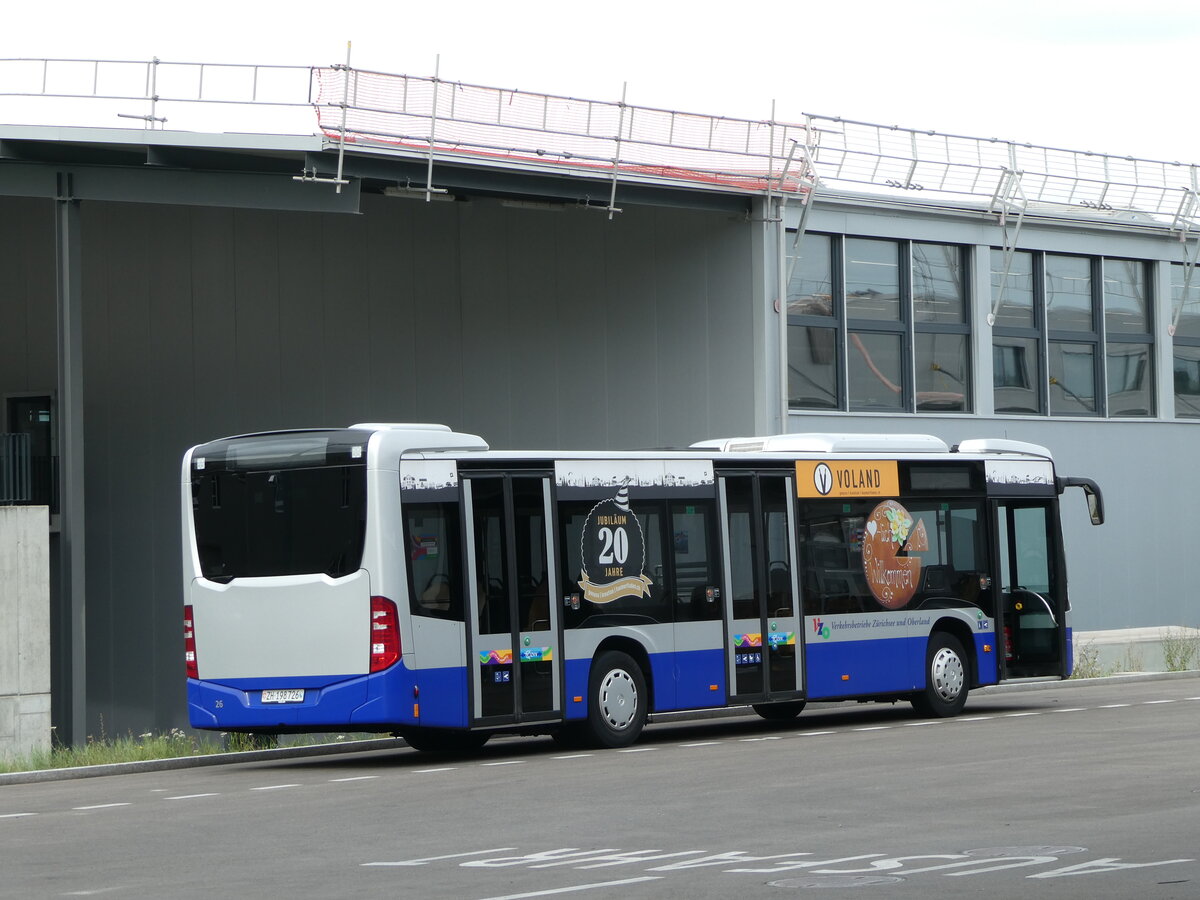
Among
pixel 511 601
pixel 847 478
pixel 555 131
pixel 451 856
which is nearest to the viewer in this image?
pixel 451 856

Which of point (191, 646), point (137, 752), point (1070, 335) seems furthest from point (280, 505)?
point (1070, 335)

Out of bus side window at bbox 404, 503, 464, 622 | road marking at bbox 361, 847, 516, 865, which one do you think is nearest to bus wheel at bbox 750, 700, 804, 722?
bus side window at bbox 404, 503, 464, 622

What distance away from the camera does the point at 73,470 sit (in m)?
23.3

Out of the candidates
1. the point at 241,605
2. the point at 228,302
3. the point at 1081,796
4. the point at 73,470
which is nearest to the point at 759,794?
the point at 1081,796

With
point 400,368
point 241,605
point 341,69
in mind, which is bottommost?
point 241,605

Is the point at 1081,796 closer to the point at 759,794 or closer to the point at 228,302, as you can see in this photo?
the point at 759,794

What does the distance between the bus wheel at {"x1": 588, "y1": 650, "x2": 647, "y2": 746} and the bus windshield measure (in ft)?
9.24

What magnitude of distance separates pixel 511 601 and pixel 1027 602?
7526mm

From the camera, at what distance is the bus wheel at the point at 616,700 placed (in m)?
17.9

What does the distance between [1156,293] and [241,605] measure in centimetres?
2145

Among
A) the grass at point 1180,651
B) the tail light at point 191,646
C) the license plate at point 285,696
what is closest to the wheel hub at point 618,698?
the license plate at point 285,696

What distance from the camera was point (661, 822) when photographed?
12008 mm

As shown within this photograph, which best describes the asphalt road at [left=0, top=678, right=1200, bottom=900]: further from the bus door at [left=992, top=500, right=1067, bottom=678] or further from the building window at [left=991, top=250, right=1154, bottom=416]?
the building window at [left=991, top=250, right=1154, bottom=416]

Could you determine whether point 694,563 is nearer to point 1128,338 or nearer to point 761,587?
point 761,587
